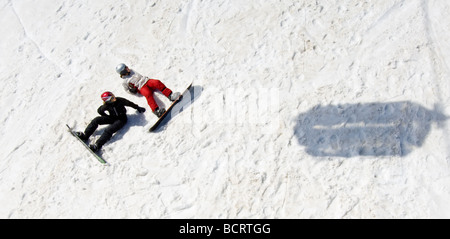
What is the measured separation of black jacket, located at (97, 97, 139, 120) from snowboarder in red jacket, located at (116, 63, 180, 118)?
14.8 inches

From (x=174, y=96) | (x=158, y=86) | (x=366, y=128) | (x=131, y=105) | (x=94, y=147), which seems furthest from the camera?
(x=158, y=86)

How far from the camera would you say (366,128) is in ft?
20.8

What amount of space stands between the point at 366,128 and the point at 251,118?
2.21m

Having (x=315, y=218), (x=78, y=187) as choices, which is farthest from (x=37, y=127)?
(x=315, y=218)

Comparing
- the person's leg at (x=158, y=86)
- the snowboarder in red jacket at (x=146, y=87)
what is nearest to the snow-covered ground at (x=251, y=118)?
the snowboarder in red jacket at (x=146, y=87)

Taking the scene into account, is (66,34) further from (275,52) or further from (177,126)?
(275,52)

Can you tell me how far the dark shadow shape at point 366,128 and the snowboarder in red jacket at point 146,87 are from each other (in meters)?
2.85

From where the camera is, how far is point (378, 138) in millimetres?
6184

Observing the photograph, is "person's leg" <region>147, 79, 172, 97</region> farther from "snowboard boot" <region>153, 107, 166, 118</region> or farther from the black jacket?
the black jacket

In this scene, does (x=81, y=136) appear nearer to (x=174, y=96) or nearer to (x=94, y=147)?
(x=94, y=147)

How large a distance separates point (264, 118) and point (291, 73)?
1.28 m

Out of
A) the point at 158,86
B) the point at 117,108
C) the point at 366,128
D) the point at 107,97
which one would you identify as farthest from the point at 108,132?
the point at 366,128

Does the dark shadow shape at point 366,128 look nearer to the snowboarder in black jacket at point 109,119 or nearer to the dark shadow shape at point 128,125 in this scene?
the dark shadow shape at point 128,125

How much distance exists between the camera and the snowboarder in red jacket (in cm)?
735
